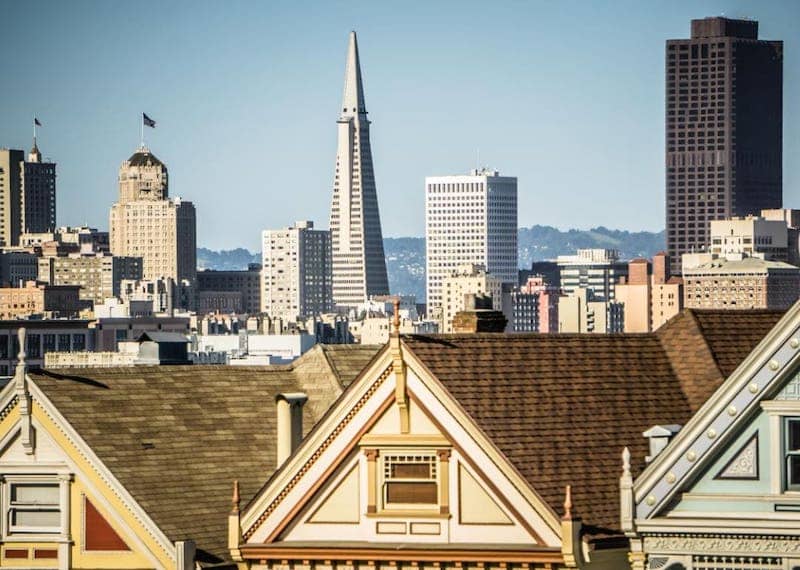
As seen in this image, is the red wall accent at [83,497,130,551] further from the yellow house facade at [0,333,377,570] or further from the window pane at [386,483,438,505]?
the window pane at [386,483,438,505]

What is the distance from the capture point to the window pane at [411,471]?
58.0 feet

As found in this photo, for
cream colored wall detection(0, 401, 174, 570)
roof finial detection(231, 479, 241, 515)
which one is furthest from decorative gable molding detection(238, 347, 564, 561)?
cream colored wall detection(0, 401, 174, 570)

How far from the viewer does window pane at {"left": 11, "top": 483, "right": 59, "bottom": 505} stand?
1933 centimetres

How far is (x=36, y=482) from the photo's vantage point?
19.3 m

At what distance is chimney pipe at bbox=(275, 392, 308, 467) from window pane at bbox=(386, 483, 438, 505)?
170 cm

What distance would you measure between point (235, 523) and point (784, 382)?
3.62 m

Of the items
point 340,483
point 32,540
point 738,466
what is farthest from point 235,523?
point 738,466

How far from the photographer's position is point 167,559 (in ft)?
61.3

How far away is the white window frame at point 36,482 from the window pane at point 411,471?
2559 millimetres

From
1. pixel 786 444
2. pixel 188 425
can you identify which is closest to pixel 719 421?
pixel 786 444

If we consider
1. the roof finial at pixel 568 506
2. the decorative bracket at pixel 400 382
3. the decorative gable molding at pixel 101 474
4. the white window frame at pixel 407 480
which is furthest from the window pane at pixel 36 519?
the roof finial at pixel 568 506

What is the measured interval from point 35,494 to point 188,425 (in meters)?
1.36

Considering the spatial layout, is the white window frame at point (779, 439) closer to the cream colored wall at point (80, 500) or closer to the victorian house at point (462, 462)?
the victorian house at point (462, 462)

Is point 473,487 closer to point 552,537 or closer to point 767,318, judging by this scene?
point 552,537
